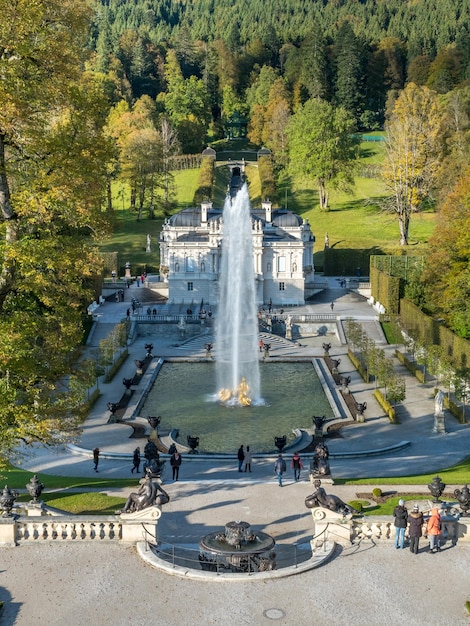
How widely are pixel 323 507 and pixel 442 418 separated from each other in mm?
20468

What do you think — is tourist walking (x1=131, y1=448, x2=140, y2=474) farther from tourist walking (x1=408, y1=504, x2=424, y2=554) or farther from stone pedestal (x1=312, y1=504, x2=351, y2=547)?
tourist walking (x1=408, y1=504, x2=424, y2=554)

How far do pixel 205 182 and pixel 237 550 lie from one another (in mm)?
101467

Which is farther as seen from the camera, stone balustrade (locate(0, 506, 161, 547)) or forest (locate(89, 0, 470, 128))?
forest (locate(89, 0, 470, 128))

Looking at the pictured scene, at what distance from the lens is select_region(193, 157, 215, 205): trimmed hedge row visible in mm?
115938

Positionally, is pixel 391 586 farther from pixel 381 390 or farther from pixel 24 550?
pixel 381 390

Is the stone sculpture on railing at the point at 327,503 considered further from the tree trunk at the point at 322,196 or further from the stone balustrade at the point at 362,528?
the tree trunk at the point at 322,196

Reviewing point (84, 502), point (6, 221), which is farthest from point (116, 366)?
point (6, 221)

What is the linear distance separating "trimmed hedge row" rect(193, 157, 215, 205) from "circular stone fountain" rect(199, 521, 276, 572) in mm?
90381

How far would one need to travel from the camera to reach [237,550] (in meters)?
23.4

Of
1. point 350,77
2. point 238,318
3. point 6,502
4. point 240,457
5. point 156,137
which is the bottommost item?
point 240,457

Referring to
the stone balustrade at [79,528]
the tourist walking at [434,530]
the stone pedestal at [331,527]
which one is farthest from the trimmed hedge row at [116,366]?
the tourist walking at [434,530]

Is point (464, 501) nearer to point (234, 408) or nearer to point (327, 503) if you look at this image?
point (327, 503)

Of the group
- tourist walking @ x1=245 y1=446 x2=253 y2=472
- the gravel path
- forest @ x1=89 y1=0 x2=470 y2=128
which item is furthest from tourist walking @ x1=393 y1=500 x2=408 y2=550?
forest @ x1=89 y1=0 x2=470 y2=128

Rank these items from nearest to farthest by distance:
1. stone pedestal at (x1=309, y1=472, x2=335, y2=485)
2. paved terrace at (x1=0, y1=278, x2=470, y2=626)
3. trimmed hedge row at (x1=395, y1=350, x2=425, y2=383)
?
paved terrace at (x1=0, y1=278, x2=470, y2=626) < stone pedestal at (x1=309, y1=472, x2=335, y2=485) < trimmed hedge row at (x1=395, y1=350, x2=425, y2=383)
